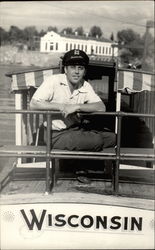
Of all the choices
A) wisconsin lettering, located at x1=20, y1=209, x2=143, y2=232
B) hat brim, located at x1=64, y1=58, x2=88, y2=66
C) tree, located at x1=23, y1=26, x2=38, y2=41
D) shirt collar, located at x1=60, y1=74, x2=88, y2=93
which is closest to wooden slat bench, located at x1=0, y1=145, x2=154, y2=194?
wisconsin lettering, located at x1=20, y1=209, x2=143, y2=232

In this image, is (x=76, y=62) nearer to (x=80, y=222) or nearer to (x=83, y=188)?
(x=83, y=188)

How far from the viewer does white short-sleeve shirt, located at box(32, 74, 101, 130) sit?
371 centimetres

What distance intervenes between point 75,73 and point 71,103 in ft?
0.97

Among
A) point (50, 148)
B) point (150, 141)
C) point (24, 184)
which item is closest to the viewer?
point (50, 148)

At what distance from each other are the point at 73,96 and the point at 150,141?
3.69m

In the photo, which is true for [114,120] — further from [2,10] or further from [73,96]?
[2,10]

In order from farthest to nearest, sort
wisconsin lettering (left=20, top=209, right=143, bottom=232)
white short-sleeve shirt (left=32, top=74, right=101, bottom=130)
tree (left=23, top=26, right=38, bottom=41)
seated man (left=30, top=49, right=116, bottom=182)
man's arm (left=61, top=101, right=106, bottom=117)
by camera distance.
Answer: tree (left=23, top=26, right=38, bottom=41), white short-sleeve shirt (left=32, top=74, right=101, bottom=130), seated man (left=30, top=49, right=116, bottom=182), man's arm (left=61, top=101, right=106, bottom=117), wisconsin lettering (left=20, top=209, right=143, bottom=232)

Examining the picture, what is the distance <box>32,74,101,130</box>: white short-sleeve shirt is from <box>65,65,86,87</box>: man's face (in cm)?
10

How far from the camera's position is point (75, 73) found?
366 cm

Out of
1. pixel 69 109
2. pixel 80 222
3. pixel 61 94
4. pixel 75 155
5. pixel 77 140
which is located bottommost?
pixel 80 222

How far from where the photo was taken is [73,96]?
12.5ft

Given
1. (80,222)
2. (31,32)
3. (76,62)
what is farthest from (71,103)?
(31,32)

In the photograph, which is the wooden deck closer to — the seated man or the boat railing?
the boat railing

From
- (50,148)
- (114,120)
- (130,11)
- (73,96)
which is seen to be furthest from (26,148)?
(114,120)
